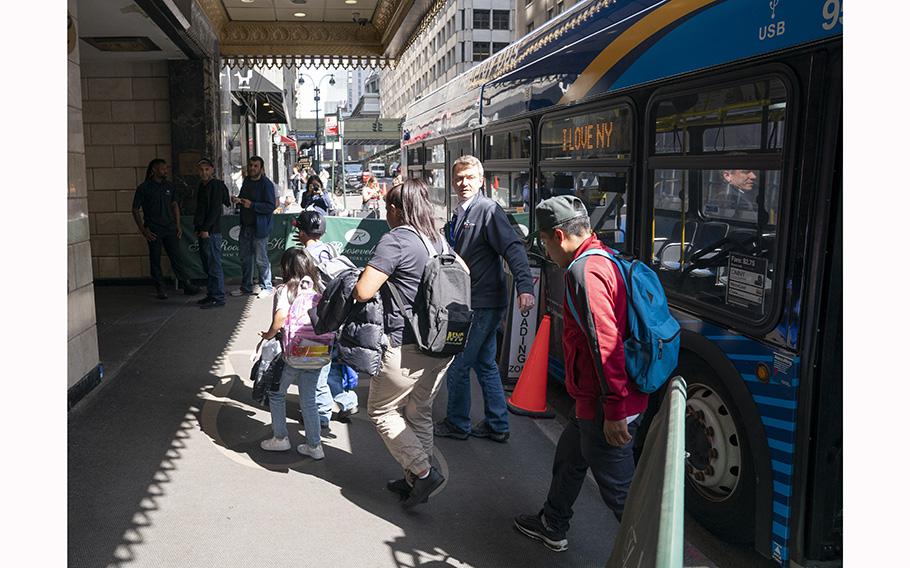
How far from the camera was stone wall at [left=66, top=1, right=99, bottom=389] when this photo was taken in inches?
247

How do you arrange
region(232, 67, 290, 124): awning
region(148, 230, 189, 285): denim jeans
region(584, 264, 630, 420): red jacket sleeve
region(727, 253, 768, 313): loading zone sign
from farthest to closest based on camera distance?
region(232, 67, 290, 124): awning
region(148, 230, 189, 285): denim jeans
region(727, 253, 768, 313): loading zone sign
region(584, 264, 630, 420): red jacket sleeve

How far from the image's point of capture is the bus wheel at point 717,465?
3914 mm

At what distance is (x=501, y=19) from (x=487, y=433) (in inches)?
3290

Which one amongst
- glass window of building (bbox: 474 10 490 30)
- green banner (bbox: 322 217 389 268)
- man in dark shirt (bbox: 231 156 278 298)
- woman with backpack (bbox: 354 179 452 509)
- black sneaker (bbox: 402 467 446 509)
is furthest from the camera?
glass window of building (bbox: 474 10 490 30)

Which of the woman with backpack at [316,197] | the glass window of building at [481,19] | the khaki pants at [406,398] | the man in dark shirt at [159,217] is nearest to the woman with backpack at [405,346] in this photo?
the khaki pants at [406,398]

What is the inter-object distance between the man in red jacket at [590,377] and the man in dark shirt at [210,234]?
7.73 metres

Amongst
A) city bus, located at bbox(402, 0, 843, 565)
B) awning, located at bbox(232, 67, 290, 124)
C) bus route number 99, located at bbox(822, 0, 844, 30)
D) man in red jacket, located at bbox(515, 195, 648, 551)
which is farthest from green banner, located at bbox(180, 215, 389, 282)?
bus route number 99, located at bbox(822, 0, 844, 30)

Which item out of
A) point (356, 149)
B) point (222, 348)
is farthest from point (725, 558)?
point (356, 149)

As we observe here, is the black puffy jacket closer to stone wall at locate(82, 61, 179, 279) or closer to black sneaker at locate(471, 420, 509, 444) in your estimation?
black sneaker at locate(471, 420, 509, 444)

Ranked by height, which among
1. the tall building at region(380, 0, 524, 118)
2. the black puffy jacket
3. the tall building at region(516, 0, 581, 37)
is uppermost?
the tall building at region(380, 0, 524, 118)

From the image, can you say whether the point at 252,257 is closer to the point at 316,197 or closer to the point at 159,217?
the point at 159,217

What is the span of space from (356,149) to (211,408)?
360 feet

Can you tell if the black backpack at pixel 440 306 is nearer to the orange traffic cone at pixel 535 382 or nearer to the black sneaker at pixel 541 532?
the orange traffic cone at pixel 535 382

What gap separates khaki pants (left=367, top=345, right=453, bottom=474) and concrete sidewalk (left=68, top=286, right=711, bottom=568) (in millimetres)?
384
